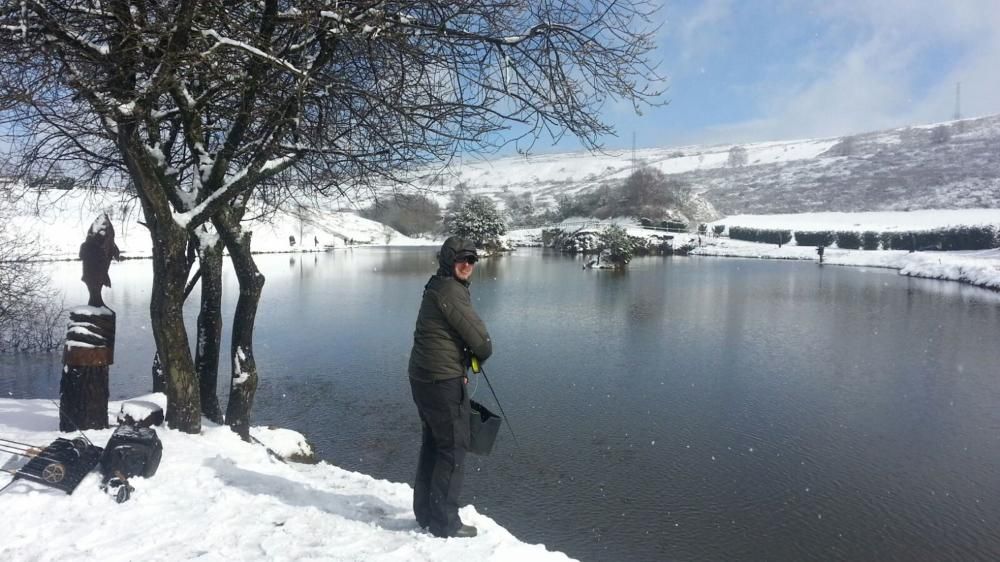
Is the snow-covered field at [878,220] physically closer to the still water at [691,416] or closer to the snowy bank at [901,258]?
the snowy bank at [901,258]

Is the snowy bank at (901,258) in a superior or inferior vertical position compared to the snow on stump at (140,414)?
superior

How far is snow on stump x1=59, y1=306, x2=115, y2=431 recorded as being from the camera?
14.7ft

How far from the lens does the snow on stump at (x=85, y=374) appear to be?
4484 millimetres

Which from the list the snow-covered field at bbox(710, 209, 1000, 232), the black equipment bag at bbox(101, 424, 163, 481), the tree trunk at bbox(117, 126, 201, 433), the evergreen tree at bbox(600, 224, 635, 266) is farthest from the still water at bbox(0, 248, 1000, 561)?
the snow-covered field at bbox(710, 209, 1000, 232)

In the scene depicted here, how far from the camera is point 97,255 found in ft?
17.0

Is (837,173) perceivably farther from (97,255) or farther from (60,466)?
(60,466)

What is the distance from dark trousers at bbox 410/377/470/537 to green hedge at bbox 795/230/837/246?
46164 mm

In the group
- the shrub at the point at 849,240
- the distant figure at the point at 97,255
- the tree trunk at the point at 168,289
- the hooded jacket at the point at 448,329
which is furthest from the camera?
the shrub at the point at 849,240

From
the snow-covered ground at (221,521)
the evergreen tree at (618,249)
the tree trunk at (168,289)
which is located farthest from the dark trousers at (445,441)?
the evergreen tree at (618,249)

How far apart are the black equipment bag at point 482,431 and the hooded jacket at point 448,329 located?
303 mm

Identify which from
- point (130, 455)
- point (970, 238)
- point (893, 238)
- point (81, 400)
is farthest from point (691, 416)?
point (893, 238)

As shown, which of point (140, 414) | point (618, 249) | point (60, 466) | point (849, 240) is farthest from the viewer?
point (849, 240)

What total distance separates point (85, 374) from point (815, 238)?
4800 cm

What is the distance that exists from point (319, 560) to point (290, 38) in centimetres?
354
